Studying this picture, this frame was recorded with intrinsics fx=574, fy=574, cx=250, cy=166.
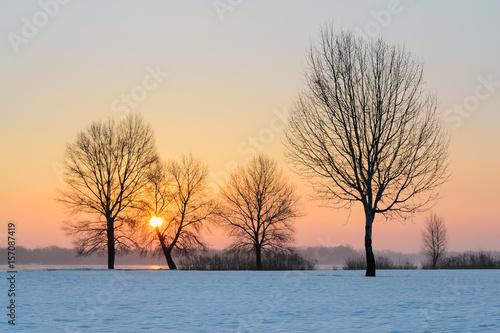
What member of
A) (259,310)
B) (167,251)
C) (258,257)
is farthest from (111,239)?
(259,310)

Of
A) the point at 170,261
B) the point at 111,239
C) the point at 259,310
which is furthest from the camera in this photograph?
the point at 170,261

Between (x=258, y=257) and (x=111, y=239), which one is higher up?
(x=111, y=239)

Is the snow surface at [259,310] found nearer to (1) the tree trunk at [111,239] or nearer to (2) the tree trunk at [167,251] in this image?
(1) the tree trunk at [111,239]

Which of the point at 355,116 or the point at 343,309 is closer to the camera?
the point at 343,309

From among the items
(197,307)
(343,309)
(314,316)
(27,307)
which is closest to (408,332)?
(314,316)

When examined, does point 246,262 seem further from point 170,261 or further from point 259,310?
point 259,310

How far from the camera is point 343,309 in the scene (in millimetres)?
16547

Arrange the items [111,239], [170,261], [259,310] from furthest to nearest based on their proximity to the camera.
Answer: [170,261] < [111,239] < [259,310]

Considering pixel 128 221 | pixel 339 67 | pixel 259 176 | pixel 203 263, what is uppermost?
pixel 339 67

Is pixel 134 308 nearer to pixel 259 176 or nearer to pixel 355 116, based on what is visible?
pixel 355 116

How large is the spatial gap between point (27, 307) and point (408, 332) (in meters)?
11.3

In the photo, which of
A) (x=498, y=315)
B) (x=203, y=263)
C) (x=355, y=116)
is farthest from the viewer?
(x=203, y=263)

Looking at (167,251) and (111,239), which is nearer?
(111,239)

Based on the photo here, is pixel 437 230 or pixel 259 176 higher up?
pixel 259 176
